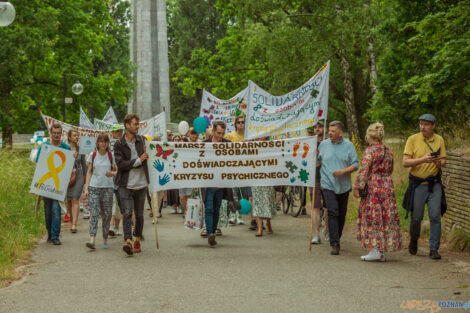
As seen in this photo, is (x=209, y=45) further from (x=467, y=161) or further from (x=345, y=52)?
(x=467, y=161)

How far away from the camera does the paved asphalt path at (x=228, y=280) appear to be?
6.50 m

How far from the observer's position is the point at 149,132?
64.3ft

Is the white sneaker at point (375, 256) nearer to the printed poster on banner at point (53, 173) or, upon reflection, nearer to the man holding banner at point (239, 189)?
the man holding banner at point (239, 189)

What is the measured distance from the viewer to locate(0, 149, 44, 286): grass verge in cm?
939

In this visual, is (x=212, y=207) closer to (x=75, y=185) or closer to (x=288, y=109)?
(x=288, y=109)

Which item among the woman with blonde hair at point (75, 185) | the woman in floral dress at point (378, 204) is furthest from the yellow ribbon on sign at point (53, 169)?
the woman in floral dress at point (378, 204)

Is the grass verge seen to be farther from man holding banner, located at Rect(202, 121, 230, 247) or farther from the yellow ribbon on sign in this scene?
man holding banner, located at Rect(202, 121, 230, 247)

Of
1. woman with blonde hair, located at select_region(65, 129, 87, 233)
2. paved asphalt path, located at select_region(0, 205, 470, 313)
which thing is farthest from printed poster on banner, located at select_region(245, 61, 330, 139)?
woman with blonde hair, located at select_region(65, 129, 87, 233)

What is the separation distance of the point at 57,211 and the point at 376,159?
5.43 metres

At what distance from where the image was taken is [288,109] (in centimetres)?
1226

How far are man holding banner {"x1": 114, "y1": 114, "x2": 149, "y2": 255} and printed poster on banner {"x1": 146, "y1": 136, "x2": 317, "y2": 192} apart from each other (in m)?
0.76

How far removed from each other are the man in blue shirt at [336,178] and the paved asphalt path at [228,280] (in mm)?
443

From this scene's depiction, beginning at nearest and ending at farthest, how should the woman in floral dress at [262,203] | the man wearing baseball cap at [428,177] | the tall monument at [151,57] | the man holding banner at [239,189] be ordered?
1. the man wearing baseball cap at [428,177]
2. the woman in floral dress at [262,203]
3. the man holding banner at [239,189]
4. the tall monument at [151,57]

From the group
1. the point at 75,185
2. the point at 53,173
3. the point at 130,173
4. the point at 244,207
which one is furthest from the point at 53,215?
the point at 244,207
